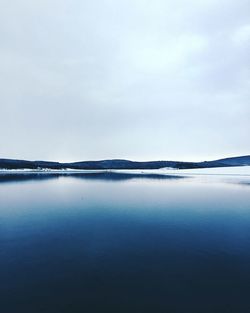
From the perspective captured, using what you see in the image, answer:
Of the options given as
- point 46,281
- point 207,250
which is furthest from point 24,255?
point 207,250

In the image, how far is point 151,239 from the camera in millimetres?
12133

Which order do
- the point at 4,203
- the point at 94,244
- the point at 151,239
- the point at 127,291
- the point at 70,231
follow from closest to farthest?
the point at 127,291 → the point at 94,244 → the point at 151,239 → the point at 70,231 → the point at 4,203

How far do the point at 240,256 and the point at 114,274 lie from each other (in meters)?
6.05

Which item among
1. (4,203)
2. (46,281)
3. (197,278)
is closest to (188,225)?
(197,278)

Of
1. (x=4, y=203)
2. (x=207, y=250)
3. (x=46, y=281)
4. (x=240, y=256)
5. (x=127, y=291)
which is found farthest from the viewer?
(x=4, y=203)

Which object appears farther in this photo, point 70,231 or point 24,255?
point 70,231

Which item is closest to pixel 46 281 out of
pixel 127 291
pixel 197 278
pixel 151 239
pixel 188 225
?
pixel 127 291

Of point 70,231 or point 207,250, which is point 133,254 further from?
point 70,231

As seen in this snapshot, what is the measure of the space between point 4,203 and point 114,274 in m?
19.0

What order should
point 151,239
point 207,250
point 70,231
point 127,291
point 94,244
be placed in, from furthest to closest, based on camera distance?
point 70,231, point 151,239, point 94,244, point 207,250, point 127,291

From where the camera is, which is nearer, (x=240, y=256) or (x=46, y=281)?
(x=46, y=281)

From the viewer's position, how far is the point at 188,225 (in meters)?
14.8

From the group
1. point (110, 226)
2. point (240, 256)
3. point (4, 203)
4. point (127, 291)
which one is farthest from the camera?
point (4, 203)

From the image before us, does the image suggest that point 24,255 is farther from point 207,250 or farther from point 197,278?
point 207,250
